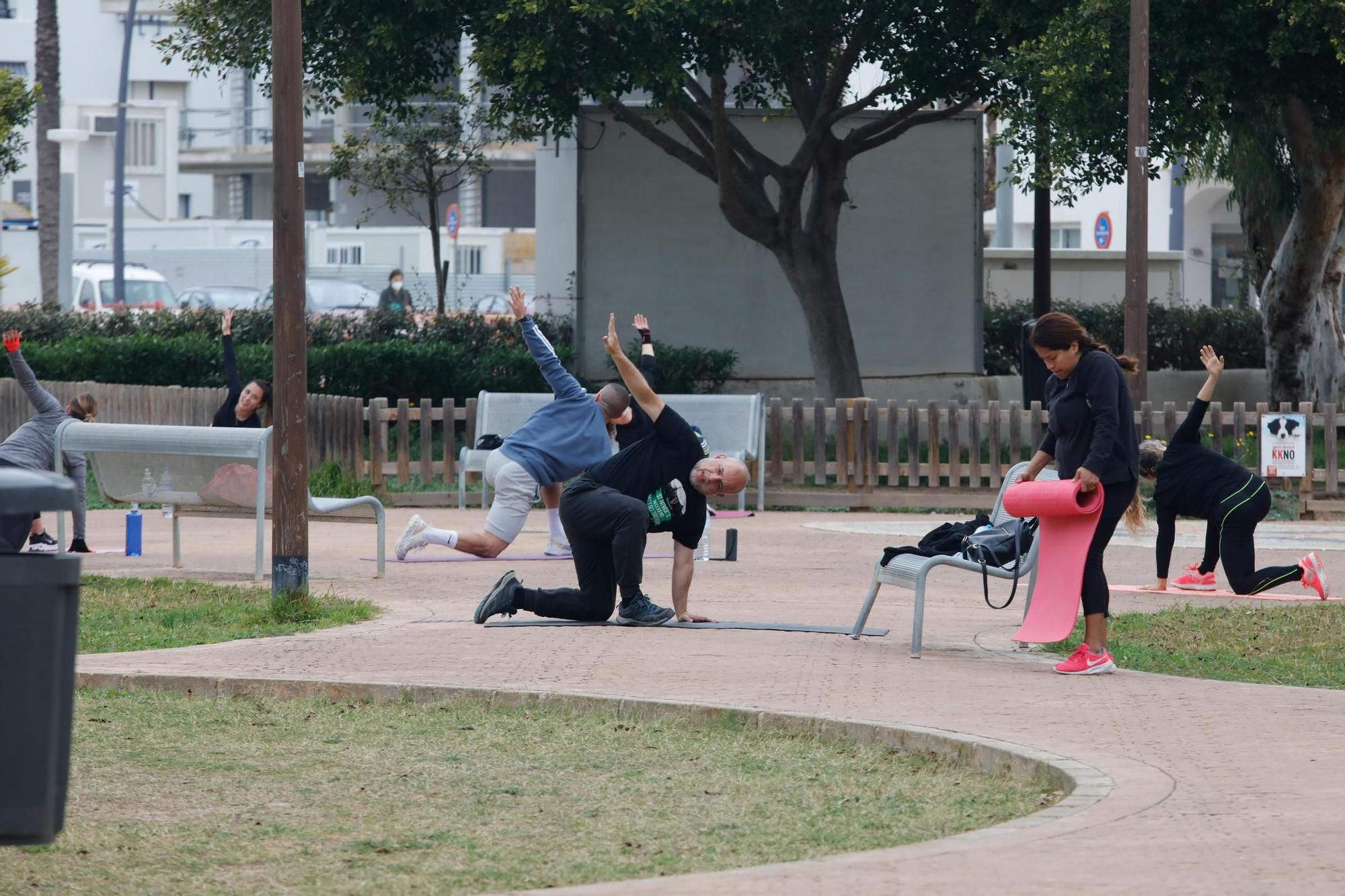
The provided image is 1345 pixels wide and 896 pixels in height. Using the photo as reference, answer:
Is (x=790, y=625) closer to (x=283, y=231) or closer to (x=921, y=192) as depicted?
(x=283, y=231)

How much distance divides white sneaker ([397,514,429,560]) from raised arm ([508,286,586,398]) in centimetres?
121

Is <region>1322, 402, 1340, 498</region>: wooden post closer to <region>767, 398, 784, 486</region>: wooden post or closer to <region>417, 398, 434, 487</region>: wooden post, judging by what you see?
<region>767, 398, 784, 486</region>: wooden post

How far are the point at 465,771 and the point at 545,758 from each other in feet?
1.08

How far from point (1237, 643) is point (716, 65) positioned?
11720mm

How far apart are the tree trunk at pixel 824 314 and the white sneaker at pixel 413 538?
10.2m

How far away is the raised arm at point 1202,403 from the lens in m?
10.6

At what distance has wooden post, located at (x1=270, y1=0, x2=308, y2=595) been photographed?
32.3 ft

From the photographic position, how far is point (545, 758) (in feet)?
21.9

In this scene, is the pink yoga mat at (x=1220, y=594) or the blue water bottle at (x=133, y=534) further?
the blue water bottle at (x=133, y=534)

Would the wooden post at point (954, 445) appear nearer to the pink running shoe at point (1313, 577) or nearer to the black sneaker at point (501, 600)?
the pink running shoe at point (1313, 577)

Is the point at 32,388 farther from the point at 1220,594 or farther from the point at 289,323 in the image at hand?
the point at 1220,594

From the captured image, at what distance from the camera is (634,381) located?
8.85m

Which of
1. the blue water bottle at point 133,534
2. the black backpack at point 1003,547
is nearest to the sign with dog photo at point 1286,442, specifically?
the black backpack at point 1003,547

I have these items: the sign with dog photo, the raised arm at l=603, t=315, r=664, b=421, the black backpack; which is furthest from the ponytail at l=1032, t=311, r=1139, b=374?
the sign with dog photo
